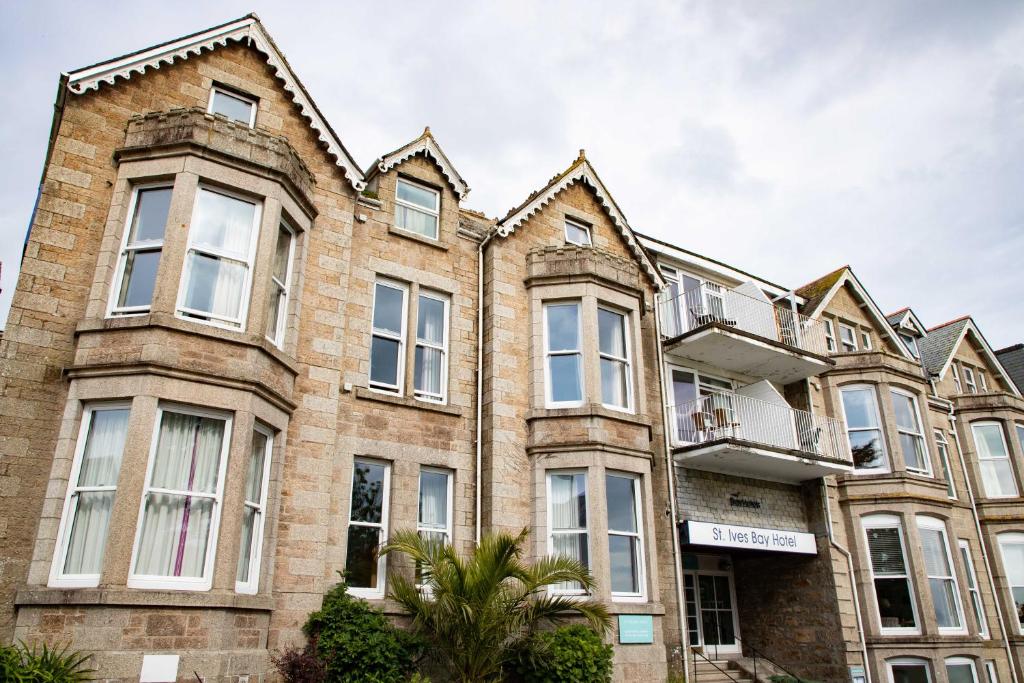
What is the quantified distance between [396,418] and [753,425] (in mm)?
9135

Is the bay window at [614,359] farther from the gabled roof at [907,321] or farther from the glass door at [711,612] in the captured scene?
the gabled roof at [907,321]

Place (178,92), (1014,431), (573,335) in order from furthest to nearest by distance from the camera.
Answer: (1014,431) < (573,335) < (178,92)

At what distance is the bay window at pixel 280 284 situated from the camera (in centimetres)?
1231

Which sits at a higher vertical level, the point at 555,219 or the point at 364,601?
the point at 555,219

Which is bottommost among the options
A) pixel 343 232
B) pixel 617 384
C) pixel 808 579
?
pixel 808 579

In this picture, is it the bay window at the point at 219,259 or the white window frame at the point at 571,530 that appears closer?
the bay window at the point at 219,259

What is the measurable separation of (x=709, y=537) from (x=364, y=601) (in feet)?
26.1

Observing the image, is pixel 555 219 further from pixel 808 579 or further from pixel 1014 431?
pixel 1014 431

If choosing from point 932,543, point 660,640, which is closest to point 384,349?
point 660,640

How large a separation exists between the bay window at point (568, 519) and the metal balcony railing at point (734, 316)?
546cm

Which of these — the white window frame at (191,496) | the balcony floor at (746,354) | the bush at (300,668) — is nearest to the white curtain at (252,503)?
the white window frame at (191,496)

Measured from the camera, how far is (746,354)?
19016mm

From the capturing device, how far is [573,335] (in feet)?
52.4

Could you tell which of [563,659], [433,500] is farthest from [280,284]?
[563,659]
